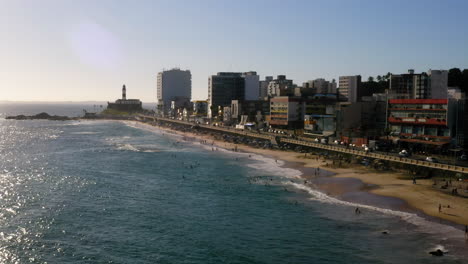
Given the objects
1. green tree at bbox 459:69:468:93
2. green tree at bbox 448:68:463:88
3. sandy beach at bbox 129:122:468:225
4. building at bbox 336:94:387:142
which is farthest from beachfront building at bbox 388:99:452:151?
green tree at bbox 448:68:463:88

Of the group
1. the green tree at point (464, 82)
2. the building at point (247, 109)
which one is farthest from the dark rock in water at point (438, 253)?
the building at point (247, 109)

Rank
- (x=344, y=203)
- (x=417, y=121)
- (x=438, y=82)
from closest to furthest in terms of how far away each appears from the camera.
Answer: (x=344, y=203) < (x=417, y=121) < (x=438, y=82)

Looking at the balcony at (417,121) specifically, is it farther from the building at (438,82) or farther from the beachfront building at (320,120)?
the building at (438,82)

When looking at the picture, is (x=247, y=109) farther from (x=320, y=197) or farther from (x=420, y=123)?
(x=320, y=197)

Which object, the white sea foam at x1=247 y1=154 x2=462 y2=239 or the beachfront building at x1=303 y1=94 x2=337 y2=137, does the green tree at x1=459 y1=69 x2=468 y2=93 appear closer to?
the beachfront building at x1=303 y1=94 x2=337 y2=137

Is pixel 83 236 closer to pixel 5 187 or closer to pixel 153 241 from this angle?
pixel 153 241

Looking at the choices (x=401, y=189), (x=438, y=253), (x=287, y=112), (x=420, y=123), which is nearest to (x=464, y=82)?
(x=287, y=112)
